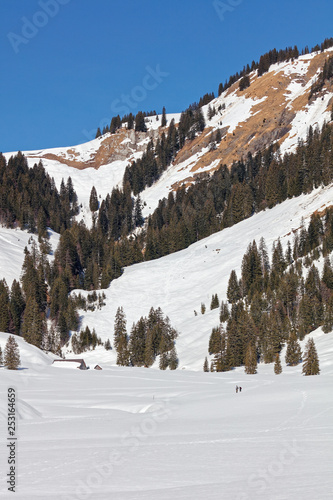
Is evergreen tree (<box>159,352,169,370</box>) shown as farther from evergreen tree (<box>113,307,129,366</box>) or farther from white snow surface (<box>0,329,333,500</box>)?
white snow surface (<box>0,329,333,500</box>)

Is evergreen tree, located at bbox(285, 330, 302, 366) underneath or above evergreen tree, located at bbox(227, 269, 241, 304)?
underneath

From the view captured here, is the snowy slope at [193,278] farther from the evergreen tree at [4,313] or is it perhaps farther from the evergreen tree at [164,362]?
the evergreen tree at [4,313]

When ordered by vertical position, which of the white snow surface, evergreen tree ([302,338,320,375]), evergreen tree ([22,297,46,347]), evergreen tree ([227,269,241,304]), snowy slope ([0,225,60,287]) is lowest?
the white snow surface

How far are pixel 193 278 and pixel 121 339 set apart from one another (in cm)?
3253

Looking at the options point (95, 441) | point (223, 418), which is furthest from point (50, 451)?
point (223, 418)

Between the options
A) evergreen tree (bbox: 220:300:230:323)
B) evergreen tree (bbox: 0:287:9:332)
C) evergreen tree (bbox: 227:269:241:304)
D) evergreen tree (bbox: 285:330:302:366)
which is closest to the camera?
evergreen tree (bbox: 285:330:302:366)

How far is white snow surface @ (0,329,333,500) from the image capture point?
10992 mm

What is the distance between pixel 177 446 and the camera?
16953 millimetres

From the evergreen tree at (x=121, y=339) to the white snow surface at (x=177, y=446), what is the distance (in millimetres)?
47879

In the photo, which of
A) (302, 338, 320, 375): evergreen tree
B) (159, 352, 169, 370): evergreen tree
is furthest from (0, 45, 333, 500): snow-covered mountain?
(159, 352, 169, 370): evergreen tree

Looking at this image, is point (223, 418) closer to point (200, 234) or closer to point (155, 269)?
point (155, 269)

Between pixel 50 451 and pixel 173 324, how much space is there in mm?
83997

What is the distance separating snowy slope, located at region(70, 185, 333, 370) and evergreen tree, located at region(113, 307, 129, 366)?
256 cm

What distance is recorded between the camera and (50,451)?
15.8m
